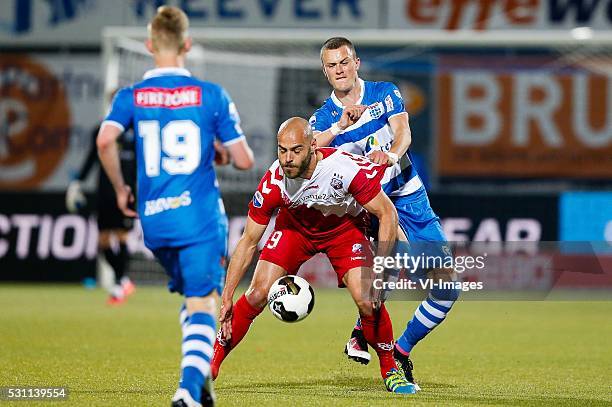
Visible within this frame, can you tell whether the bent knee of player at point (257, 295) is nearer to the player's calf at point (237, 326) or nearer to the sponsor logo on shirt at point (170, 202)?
the player's calf at point (237, 326)

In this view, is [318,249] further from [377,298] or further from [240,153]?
[240,153]

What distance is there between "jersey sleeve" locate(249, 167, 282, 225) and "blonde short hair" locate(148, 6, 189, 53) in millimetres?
1267

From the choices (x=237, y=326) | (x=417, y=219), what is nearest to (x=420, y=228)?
(x=417, y=219)

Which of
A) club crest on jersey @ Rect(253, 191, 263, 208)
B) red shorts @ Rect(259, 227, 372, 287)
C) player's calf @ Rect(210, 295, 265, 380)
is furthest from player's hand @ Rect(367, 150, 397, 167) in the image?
player's calf @ Rect(210, 295, 265, 380)

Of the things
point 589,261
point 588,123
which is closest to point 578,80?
point 588,123

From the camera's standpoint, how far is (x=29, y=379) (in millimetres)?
7344

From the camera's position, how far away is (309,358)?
9.00 meters

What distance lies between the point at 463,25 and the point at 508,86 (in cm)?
128

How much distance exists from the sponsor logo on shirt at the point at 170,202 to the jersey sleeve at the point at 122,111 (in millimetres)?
386

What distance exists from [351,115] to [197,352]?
223 centimetres

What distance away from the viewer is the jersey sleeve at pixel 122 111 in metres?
5.68

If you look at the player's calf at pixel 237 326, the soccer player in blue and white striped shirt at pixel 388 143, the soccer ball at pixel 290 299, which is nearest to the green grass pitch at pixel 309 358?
the player's calf at pixel 237 326

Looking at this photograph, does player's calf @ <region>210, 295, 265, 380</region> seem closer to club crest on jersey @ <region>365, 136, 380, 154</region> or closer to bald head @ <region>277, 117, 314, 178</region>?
bald head @ <region>277, 117, 314, 178</region>

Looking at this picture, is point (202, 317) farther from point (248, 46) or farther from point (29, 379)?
point (248, 46)
